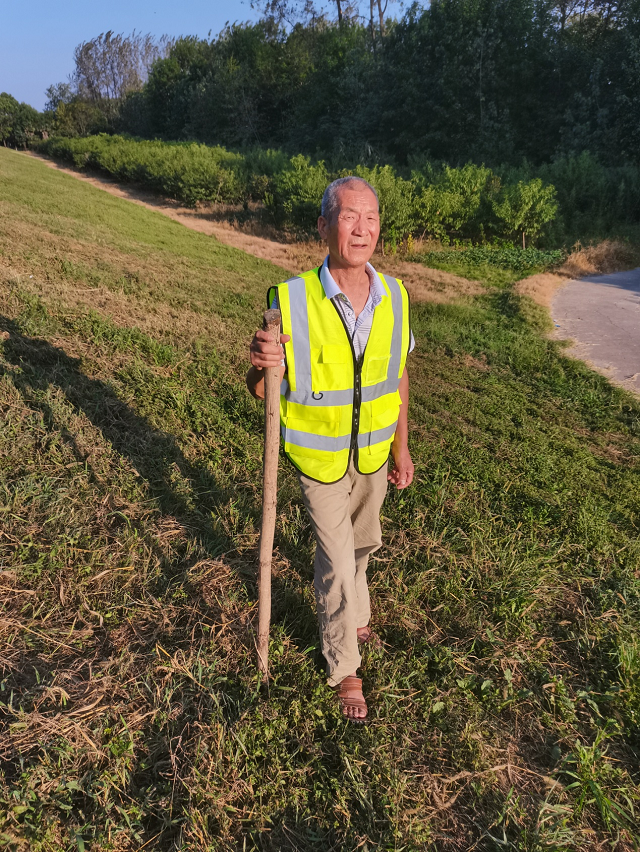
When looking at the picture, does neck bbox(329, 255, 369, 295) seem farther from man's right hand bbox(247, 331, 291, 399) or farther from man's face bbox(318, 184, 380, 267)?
man's right hand bbox(247, 331, 291, 399)

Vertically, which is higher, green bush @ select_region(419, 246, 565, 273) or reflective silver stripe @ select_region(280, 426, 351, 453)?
reflective silver stripe @ select_region(280, 426, 351, 453)

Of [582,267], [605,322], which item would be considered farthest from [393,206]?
[605,322]

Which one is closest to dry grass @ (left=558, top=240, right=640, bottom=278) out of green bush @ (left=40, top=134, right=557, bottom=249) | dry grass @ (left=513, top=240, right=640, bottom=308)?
dry grass @ (left=513, top=240, right=640, bottom=308)

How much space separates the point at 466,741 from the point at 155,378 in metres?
3.98

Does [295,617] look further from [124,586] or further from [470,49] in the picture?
A: [470,49]

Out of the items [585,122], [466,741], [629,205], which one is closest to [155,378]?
[466,741]

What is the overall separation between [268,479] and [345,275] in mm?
872

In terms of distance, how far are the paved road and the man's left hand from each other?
4.64 metres

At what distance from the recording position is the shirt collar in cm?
217

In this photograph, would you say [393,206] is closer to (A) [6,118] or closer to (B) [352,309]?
(B) [352,309]

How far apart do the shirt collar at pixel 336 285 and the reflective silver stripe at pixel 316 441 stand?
56cm

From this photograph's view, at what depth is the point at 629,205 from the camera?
63.4 feet

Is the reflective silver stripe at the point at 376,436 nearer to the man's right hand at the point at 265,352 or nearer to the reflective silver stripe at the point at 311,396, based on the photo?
the reflective silver stripe at the point at 311,396

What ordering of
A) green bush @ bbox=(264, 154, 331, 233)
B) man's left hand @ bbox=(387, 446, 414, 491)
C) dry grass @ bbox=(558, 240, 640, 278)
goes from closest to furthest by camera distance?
1. man's left hand @ bbox=(387, 446, 414, 491)
2. dry grass @ bbox=(558, 240, 640, 278)
3. green bush @ bbox=(264, 154, 331, 233)
